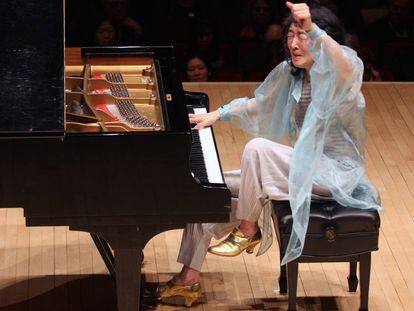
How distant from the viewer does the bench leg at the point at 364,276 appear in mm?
4688

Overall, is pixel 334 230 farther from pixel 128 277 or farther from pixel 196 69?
pixel 196 69

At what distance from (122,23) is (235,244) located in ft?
10.4

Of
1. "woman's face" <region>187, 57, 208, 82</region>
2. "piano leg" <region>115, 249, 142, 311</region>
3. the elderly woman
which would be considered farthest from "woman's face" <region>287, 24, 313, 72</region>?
"woman's face" <region>187, 57, 208, 82</region>

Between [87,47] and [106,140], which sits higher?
[87,47]

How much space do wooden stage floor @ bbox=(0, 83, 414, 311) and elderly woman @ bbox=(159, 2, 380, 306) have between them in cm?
28

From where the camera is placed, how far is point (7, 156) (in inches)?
160

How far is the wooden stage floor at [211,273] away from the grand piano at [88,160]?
716 mm

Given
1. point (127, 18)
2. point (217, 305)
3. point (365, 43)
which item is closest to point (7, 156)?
point (217, 305)

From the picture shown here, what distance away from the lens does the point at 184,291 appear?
4.91m

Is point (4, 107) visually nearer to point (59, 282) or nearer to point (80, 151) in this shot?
point (80, 151)

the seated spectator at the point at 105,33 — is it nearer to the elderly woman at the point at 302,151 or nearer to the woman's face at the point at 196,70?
the woman's face at the point at 196,70

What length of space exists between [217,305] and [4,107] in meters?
1.43

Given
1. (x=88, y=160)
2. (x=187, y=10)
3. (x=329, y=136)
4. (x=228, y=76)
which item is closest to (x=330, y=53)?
(x=329, y=136)

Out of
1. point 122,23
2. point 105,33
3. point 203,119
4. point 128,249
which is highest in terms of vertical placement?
point 122,23
